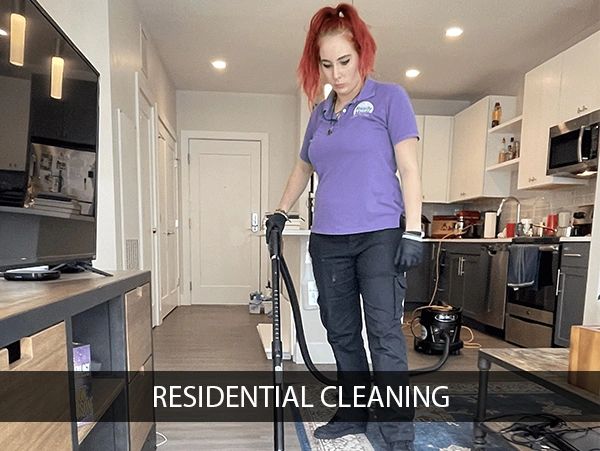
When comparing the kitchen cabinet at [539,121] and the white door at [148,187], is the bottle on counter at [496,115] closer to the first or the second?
the kitchen cabinet at [539,121]

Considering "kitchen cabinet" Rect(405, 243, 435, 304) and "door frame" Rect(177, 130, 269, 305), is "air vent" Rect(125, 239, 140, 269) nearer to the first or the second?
"door frame" Rect(177, 130, 269, 305)

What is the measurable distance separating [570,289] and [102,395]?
107 inches

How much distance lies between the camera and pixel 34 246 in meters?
0.99

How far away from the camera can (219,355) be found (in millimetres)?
2662

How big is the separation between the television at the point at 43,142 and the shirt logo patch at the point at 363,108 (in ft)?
2.83

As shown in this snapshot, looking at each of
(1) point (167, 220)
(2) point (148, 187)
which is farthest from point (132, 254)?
(1) point (167, 220)

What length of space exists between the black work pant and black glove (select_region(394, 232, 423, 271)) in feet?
0.11

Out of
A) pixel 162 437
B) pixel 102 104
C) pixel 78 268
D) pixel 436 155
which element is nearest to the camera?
pixel 78 268

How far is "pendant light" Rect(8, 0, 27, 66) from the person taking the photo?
2.89 ft

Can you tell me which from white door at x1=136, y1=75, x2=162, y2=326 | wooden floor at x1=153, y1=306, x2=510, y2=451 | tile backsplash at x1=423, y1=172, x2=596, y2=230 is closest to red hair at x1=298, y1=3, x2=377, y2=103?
wooden floor at x1=153, y1=306, x2=510, y2=451

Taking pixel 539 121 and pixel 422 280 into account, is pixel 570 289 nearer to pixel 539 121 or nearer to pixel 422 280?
pixel 539 121

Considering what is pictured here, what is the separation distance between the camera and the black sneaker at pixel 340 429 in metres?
1.50

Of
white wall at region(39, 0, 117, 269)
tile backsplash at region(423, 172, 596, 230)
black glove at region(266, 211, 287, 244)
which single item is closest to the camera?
black glove at region(266, 211, 287, 244)

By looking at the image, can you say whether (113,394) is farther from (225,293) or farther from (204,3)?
(225,293)
